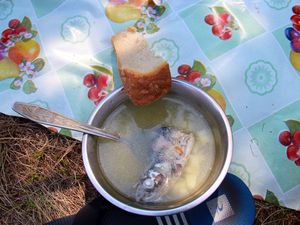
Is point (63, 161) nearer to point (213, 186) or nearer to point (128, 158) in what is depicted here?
point (128, 158)

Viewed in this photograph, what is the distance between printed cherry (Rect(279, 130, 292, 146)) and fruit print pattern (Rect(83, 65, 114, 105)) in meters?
0.53

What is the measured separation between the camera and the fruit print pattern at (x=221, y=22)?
121 centimetres

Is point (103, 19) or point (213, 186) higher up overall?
point (103, 19)

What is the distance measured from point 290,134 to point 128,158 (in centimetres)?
48

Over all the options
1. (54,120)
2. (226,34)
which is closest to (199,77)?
(226,34)

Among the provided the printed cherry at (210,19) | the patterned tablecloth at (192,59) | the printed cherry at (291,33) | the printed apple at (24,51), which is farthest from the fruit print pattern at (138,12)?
the printed cherry at (291,33)

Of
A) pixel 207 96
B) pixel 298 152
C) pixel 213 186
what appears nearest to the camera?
pixel 213 186

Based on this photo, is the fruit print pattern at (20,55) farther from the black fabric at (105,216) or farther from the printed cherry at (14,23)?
the black fabric at (105,216)

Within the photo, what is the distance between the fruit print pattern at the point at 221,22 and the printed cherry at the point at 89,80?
409mm

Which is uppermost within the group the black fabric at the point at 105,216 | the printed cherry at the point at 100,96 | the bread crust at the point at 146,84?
the bread crust at the point at 146,84

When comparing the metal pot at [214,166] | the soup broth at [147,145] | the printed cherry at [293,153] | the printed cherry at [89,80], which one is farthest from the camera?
the printed cherry at [89,80]

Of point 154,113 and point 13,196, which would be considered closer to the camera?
point 154,113

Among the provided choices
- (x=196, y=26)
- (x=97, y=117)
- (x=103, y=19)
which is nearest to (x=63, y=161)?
(x=97, y=117)

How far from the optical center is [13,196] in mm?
1166
